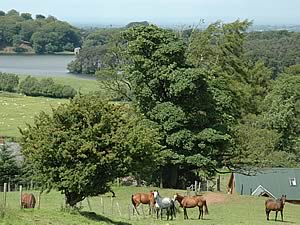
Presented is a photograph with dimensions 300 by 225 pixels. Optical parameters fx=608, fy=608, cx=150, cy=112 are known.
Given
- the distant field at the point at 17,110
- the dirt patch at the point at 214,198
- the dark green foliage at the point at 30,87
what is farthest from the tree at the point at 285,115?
the dark green foliage at the point at 30,87

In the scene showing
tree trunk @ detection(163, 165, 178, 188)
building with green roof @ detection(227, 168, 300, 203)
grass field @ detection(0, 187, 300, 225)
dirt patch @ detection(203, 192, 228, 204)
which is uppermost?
grass field @ detection(0, 187, 300, 225)

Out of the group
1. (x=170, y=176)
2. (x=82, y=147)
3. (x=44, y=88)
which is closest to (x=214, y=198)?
(x=170, y=176)

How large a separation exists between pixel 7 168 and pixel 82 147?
17.0 m

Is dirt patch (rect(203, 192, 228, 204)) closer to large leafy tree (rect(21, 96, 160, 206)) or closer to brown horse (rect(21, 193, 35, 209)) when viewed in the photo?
large leafy tree (rect(21, 96, 160, 206))

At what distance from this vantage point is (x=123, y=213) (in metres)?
24.3

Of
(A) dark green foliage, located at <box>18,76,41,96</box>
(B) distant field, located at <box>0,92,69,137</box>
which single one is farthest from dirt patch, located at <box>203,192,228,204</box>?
(A) dark green foliage, located at <box>18,76,41,96</box>

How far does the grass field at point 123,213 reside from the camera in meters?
17.5

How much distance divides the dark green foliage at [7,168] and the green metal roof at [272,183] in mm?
13426

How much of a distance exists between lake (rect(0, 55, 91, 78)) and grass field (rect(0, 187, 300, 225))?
108 m

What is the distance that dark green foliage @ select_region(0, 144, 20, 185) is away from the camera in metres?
34.8

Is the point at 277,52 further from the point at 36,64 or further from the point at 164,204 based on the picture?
the point at 164,204

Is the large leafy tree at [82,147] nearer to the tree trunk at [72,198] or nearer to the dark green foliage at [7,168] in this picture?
the tree trunk at [72,198]

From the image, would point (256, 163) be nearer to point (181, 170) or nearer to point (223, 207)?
point (181, 170)

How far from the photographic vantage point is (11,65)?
159 m
